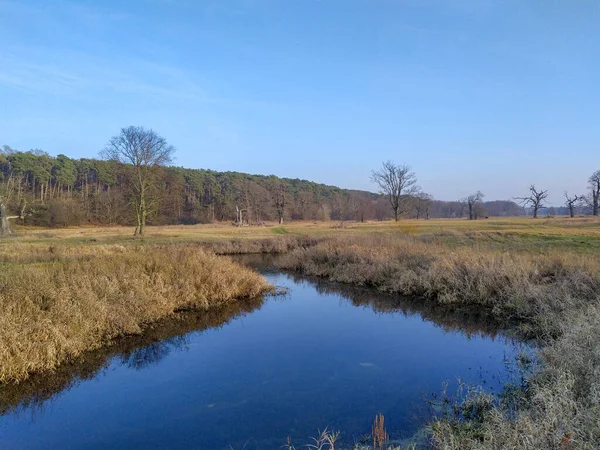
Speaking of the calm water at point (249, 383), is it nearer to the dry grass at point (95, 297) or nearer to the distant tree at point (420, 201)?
the dry grass at point (95, 297)

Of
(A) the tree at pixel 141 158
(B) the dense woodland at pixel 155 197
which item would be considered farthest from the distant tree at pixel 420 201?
(A) the tree at pixel 141 158

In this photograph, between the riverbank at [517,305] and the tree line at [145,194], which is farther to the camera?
the tree line at [145,194]

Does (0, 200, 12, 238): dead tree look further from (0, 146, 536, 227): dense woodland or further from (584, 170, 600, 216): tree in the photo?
(584, 170, 600, 216): tree

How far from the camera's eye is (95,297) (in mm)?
9539

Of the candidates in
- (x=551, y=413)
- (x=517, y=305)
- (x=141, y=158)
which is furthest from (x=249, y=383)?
(x=141, y=158)

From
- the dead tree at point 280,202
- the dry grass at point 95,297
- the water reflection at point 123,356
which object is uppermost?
the dead tree at point 280,202

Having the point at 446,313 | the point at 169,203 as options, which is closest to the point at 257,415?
the point at 446,313

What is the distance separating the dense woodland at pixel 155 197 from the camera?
51.5 m

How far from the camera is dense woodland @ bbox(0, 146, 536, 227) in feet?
169

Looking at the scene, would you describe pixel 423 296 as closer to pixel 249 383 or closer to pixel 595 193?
pixel 249 383

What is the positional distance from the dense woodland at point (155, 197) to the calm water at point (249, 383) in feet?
91.9

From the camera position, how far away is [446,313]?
12055 mm

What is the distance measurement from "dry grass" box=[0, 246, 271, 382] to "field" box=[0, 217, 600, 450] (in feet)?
0.09

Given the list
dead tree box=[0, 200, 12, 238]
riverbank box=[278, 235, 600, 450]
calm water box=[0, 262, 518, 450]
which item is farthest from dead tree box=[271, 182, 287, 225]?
calm water box=[0, 262, 518, 450]
